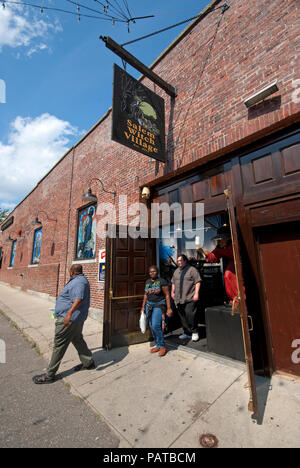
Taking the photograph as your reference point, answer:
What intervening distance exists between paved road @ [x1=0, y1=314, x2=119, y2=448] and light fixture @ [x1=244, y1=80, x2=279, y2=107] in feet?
16.9

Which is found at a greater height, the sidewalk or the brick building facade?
the brick building facade

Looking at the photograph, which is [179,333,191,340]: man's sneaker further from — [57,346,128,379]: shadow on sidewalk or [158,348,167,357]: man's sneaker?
[57,346,128,379]: shadow on sidewalk

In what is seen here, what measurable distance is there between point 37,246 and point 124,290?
11.8 m

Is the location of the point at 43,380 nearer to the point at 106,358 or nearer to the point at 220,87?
the point at 106,358

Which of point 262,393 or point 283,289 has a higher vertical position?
point 283,289

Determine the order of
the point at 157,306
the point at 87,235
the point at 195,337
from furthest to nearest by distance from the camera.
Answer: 1. the point at 87,235
2. the point at 195,337
3. the point at 157,306

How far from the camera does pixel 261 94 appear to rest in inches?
141

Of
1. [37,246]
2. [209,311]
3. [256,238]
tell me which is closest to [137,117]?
[256,238]

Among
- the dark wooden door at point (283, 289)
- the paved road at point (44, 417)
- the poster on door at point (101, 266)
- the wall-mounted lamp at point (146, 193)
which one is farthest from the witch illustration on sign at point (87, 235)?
the dark wooden door at point (283, 289)

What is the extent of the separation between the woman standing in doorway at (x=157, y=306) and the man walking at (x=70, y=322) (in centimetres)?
129

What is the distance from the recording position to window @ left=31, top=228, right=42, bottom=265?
14.1 metres

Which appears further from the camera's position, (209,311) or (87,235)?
(87,235)

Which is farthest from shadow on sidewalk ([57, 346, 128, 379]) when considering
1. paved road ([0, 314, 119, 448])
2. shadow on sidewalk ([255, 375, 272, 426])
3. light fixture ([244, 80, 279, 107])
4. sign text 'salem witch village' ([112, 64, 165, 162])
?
light fixture ([244, 80, 279, 107])
